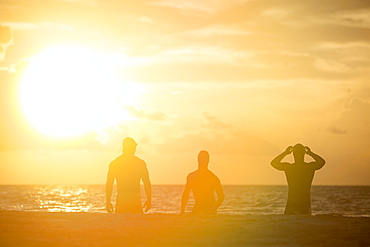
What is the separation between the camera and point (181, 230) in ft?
38.1

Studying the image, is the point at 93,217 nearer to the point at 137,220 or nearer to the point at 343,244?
the point at 137,220

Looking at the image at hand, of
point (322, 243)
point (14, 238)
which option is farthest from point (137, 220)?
point (322, 243)

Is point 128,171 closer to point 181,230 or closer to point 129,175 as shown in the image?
point 129,175

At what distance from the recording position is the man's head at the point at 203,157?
13648 mm

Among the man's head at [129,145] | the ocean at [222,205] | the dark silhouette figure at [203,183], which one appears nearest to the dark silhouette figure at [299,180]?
the dark silhouette figure at [203,183]

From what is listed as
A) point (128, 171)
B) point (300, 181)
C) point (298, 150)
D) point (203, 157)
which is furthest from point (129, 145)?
point (300, 181)

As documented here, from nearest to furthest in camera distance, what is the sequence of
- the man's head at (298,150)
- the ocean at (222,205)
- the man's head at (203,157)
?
the man's head at (203,157)
the man's head at (298,150)
the ocean at (222,205)

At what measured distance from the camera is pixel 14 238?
1078 cm

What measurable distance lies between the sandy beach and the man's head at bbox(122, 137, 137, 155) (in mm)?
1529

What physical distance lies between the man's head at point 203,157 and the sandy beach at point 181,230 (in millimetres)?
1231

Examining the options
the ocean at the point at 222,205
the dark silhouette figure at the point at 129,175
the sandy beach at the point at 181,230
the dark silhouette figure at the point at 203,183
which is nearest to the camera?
the sandy beach at the point at 181,230

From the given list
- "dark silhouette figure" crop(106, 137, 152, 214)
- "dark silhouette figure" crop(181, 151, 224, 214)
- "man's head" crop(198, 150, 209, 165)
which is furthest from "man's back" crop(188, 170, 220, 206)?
"dark silhouette figure" crop(106, 137, 152, 214)

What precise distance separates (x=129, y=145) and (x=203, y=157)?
172cm

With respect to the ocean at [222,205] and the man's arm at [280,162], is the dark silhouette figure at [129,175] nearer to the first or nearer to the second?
the man's arm at [280,162]
